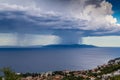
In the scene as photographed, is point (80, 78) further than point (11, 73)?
Yes

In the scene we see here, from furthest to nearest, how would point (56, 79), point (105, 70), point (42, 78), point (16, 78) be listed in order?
point (105, 70)
point (42, 78)
point (56, 79)
point (16, 78)

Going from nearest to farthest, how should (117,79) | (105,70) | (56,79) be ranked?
(117,79)
(56,79)
(105,70)

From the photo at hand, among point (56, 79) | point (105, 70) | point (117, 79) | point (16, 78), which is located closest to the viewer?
point (16, 78)

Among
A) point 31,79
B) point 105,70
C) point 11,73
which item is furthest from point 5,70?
point 105,70

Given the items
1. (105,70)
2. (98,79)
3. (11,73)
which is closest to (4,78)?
(11,73)

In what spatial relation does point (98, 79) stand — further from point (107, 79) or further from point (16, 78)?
point (16, 78)

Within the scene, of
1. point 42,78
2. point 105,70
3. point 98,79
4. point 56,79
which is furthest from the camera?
point 105,70

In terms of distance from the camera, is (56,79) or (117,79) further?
(56,79)

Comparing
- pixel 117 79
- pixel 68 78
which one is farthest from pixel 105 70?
pixel 117 79

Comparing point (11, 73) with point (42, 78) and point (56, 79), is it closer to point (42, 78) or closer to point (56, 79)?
point (56, 79)
